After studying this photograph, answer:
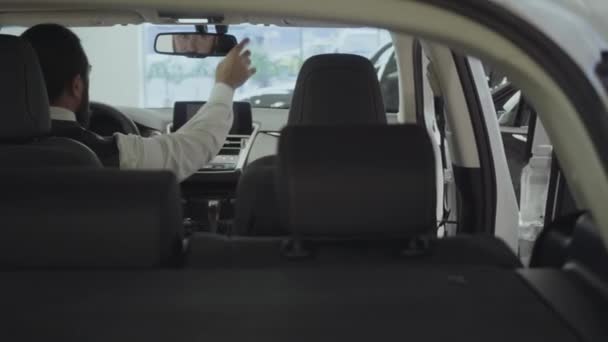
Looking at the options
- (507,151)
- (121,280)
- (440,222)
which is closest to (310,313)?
(121,280)

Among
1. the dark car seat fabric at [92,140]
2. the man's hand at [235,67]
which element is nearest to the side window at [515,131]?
the man's hand at [235,67]

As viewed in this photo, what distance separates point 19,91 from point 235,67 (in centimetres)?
86

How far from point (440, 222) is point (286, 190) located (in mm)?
2086

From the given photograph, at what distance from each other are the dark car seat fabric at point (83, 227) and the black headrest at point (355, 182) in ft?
0.99

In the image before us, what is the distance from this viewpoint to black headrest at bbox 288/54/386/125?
306cm

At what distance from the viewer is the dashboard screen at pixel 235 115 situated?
4949mm

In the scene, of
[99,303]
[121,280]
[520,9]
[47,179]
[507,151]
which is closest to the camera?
[520,9]

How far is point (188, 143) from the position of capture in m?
2.96

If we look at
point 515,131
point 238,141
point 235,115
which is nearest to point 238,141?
point 238,141

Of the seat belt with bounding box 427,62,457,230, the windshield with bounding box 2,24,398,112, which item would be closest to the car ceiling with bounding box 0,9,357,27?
the windshield with bounding box 2,24,398,112

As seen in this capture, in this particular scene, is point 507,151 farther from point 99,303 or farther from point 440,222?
point 99,303

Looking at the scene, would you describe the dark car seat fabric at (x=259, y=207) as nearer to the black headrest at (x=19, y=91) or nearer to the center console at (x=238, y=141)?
the black headrest at (x=19, y=91)

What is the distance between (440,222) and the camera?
3721mm

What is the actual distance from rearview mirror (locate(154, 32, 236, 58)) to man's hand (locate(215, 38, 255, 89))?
0.82m
